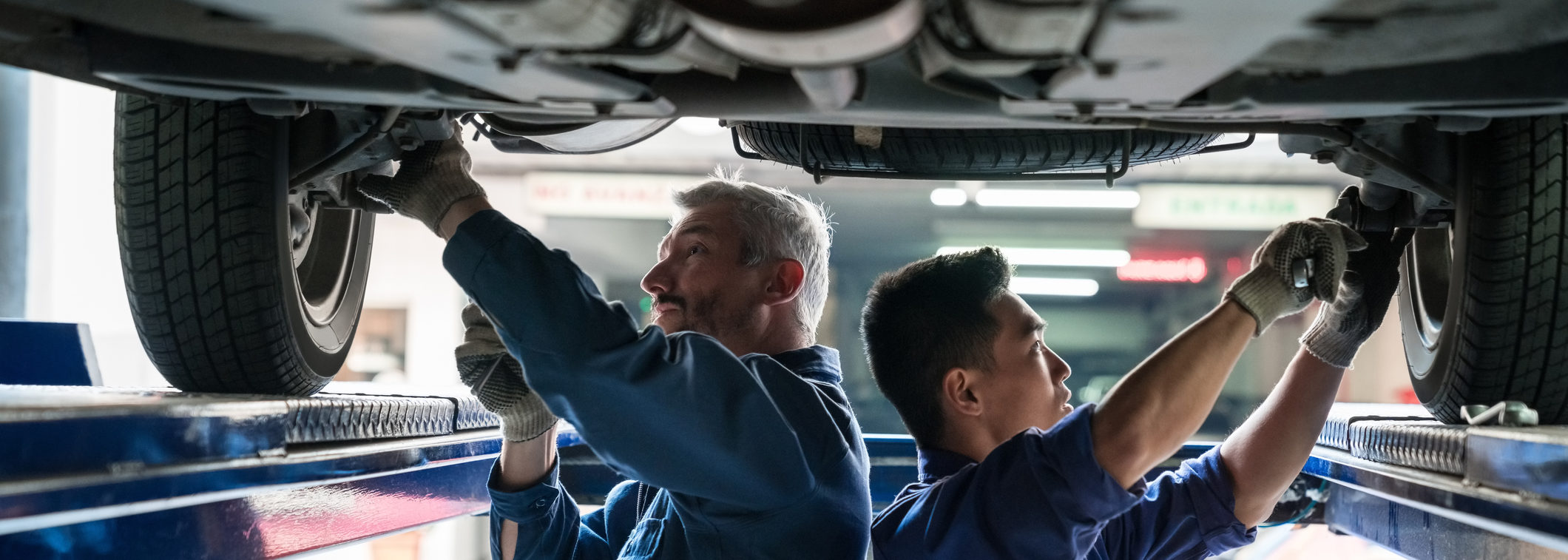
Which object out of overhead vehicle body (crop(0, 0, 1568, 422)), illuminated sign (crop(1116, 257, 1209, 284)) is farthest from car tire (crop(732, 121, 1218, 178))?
illuminated sign (crop(1116, 257, 1209, 284))

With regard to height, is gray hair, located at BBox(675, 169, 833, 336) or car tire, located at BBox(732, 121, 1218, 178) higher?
car tire, located at BBox(732, 121, 1218, 178)

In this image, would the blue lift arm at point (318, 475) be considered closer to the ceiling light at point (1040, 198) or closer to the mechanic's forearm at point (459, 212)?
the mechanic's forearm at point (459, 212)

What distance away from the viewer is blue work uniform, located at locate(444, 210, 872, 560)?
1.08 metres

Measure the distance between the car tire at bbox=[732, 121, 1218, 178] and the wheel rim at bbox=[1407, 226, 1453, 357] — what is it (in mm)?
408

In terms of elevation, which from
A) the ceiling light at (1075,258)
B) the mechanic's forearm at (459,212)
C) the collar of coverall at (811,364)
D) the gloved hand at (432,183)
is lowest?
A: the collar of coverall at (811,364)

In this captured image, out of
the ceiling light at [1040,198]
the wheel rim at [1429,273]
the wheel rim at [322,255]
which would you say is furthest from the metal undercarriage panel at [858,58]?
the ceiling light at [1040,198]

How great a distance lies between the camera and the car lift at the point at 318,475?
92cm

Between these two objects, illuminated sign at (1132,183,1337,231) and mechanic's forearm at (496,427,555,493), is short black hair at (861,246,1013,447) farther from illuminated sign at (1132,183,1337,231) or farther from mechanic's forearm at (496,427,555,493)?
illuminated sign at (1132,183,1337,231)

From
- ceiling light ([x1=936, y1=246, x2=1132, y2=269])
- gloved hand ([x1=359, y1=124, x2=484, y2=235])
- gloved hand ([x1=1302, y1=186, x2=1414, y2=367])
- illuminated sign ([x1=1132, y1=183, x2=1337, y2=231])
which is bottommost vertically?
gloved hand ([x1=1302, y1=186, x2=1414, y2=367])

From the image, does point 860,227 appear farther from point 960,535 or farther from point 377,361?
point 960,535

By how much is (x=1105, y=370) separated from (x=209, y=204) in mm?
5898

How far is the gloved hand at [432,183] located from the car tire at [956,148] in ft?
1.50

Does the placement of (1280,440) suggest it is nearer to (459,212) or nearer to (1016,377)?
(1016,377)

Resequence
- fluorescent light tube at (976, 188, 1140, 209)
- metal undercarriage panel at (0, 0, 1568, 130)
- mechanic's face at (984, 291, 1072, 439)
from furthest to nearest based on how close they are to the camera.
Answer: fluorescent light tube at (976, 188, 1140, 209), mechanic's face at (984, 291, 1072, 439), metal undercarriage panel at (0, 0, 1568, 130)
